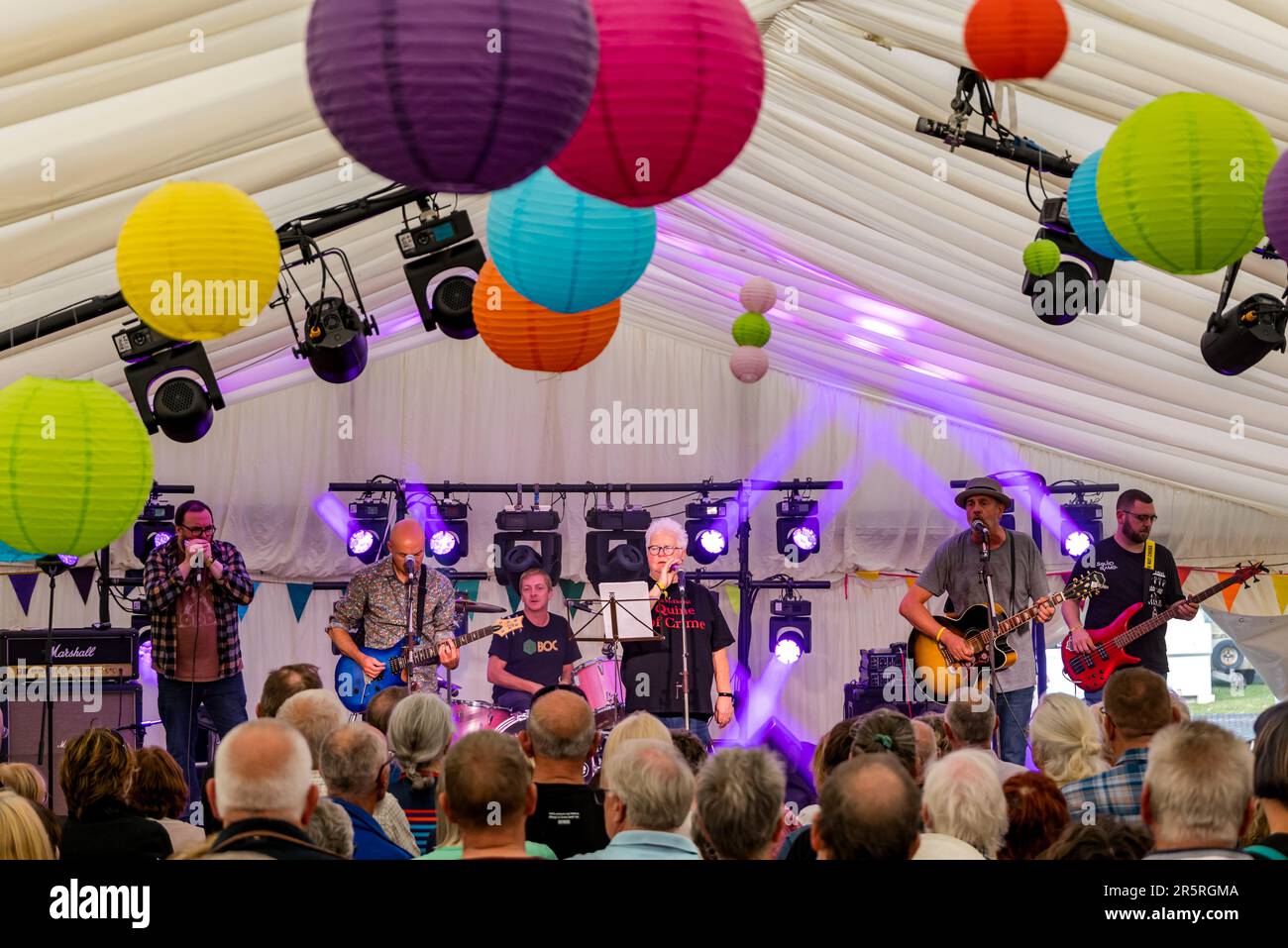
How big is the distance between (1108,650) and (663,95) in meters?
5.29

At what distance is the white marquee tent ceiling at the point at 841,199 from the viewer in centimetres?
431

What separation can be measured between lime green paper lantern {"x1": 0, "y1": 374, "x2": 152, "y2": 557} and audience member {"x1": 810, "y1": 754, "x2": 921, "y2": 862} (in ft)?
9.34

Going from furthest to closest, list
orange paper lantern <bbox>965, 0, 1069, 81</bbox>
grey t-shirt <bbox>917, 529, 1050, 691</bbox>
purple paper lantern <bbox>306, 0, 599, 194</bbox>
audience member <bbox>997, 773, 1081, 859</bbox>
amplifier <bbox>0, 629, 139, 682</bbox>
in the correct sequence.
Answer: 1. amplifier <bbox>0, 629, 139, 682</bbox>
2. grey t-shirt <bbox>917, 529, 1050, 691</bbox>
3. orange paper lantern <bbox>965, 0, 1069, 81</bbox>
4. audience member <bbox>997, 773, 1081, 859</bbox>
5. purple paper lantern <bbox>306, 0, 599, 194</bbox>

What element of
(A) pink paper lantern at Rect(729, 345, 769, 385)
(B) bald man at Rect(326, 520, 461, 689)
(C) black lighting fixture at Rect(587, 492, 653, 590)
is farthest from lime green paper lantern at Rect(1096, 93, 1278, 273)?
(C) black lighting fixture at Rect(587, 492, 653, 590)

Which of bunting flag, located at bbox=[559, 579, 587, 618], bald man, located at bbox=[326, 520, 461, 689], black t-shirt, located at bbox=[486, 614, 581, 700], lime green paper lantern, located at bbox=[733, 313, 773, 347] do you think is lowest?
black t-shirt, located at bbox=[486, 614, 581, 700]

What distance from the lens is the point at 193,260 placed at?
4.28 metres

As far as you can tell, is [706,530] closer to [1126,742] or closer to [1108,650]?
[1108,650]

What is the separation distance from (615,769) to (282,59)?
10.2 ft

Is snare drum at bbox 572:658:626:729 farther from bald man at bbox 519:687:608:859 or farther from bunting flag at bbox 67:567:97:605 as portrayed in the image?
bald man at bbox 519:687:608:859

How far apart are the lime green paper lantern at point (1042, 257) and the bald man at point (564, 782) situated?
3120mm

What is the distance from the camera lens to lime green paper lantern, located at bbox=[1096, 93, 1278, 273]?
3623 millimetres

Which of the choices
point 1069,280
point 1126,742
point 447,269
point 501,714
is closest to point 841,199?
point 1069,280
